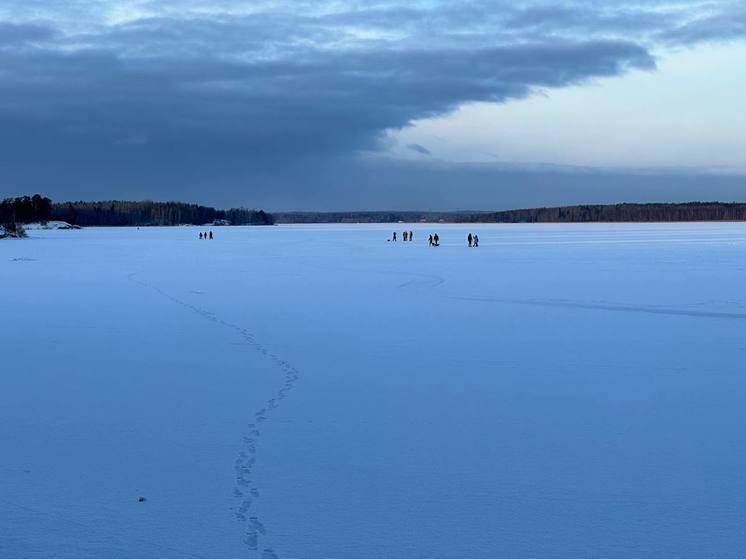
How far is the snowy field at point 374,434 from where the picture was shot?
3.51 meters

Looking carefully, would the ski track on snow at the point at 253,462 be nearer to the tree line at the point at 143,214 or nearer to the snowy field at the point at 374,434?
the snowy field at the point at 374,434

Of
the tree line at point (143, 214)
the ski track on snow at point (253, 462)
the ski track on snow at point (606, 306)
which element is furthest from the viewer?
the tree line at point (143, 214)

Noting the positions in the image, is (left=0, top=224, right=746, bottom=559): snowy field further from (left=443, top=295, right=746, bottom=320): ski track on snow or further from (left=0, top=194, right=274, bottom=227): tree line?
(left=0, top=194, right=274, bottom=227): tree line

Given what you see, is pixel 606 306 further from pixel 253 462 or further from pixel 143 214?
pixel 143 214

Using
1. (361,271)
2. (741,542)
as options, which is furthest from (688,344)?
(361,271)

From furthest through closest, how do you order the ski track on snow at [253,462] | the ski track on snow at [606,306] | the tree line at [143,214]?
the tree line at [143,214] → the ski track on snow at [606,306] → the ski track on snow at [253,462]

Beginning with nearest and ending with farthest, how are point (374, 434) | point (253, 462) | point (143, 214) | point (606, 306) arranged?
point (253, 462) < point (374, 434) < point (606, 306) < point (143, 214)

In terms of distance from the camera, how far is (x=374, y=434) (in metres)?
5.09

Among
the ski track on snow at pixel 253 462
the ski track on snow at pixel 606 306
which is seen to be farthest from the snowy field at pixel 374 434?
the ski track on snow at pixel 606 306

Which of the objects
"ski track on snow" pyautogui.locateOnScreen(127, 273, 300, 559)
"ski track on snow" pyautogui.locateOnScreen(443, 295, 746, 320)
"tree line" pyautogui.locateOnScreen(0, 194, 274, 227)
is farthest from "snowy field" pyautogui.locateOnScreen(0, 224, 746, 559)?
"tree line" pyautogui.locateOnScreen(0, 194, 274, 227)

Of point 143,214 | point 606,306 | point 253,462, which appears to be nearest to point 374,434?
point 253,462

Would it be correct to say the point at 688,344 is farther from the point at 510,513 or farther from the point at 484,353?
the point at 510,513

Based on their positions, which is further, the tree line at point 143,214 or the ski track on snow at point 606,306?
the tree line at point 143,214

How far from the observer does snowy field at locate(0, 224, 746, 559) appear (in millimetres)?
3514
